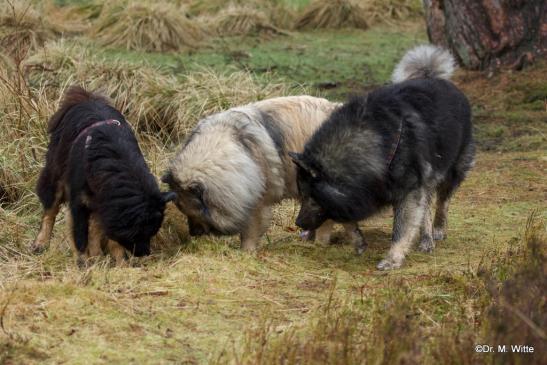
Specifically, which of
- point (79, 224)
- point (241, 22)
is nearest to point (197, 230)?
point (79, 224)

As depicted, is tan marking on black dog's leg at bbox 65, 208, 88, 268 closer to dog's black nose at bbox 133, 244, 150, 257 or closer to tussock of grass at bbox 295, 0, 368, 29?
dog's black nose at bbox 133, 244, 150, 257

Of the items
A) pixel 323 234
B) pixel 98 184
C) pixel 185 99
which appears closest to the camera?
pixel 98 184

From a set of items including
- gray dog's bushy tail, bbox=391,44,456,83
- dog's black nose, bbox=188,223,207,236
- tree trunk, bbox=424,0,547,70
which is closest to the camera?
dog's black nose, bbox=188,223,207,236

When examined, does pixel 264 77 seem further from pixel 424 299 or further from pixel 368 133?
pixel 424 299

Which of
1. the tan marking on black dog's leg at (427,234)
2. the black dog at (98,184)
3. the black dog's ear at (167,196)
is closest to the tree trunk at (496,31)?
the tan marking on black dog's leg at (427,234)

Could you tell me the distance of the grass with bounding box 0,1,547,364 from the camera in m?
4.83

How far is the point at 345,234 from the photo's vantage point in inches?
332

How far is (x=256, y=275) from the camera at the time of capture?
22.6 ft

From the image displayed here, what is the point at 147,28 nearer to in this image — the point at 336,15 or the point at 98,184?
the point at 336,15

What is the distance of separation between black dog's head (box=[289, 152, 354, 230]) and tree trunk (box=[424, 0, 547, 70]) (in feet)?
23.5

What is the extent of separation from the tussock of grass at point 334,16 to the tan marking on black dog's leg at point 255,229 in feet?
41.5

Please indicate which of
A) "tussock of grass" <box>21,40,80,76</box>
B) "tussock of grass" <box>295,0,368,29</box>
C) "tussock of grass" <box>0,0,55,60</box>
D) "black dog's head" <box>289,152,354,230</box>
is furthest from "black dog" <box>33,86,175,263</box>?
"tussock of grass" <box>295,0,368,29</box>

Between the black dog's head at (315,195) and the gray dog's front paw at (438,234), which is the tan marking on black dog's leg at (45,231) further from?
the gray dog's front paw at (438,234)

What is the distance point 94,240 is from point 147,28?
948 centimetres
